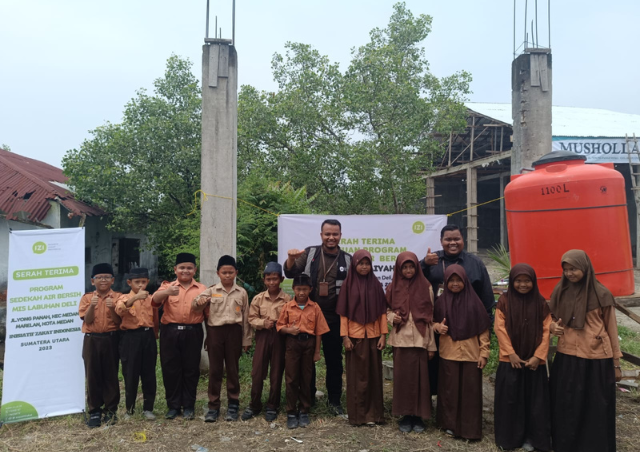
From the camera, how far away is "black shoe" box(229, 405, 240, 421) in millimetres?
3650

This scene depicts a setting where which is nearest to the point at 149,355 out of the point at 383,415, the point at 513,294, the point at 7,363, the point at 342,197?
the point at 7,363

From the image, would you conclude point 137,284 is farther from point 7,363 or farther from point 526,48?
point 526,48

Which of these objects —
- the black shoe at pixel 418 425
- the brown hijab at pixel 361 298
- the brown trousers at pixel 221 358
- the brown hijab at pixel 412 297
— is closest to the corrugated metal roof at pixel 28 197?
the brown trousers at pixel 221 358

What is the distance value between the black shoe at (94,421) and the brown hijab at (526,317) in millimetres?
3159

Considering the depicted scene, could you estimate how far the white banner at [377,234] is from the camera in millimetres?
4941

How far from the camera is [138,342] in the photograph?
3.65 meters

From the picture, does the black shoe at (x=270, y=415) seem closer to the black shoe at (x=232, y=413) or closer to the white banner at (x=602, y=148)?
the black shoe at (x=232, y=413)

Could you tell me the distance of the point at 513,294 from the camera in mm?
3211

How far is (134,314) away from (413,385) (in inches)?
86.4

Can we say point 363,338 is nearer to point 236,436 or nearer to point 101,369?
point 236,436

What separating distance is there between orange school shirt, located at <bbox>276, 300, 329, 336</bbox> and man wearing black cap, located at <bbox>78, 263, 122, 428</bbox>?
131 cm

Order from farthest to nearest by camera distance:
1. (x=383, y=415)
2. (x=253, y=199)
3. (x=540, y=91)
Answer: (x=253, y=199) < (x=540, y=91) < (x=383, y=415)

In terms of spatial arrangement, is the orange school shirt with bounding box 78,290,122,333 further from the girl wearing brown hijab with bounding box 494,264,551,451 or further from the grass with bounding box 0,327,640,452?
the girl wearing brown hijab with bounding box 494,264,551,451

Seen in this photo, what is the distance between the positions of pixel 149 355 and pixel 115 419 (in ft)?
1.92
